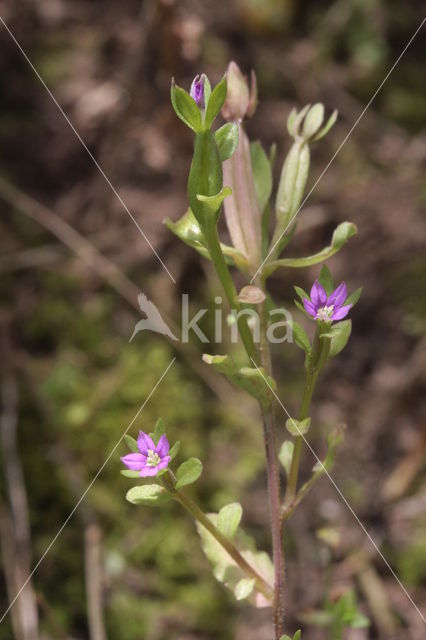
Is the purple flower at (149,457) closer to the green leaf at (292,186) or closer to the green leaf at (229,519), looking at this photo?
the green leaf at (229,519)

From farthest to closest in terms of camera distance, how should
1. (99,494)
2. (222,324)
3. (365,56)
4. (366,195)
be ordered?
1. (365,56)
2. (366,195)
3. (222,324)
4. (99,494)

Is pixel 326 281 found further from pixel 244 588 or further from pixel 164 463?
pixel 244 588

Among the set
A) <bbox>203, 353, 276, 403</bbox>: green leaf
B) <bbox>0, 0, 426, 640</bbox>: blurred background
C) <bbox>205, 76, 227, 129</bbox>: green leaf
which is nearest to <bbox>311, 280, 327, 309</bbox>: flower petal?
<bbox>203, 353, 276, 403</bbox>: green leaf

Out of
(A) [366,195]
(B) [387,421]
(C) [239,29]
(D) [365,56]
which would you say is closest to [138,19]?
(C) [239,29]

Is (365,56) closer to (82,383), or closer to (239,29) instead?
(239,29)

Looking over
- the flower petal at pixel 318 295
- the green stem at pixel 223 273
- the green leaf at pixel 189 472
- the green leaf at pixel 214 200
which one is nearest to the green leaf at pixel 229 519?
the green leaf at pixel 189 472

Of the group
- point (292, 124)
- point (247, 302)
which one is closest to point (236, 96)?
point (292, 124)

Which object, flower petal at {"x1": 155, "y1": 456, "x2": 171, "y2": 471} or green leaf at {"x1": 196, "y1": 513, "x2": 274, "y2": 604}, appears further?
green leaf at {"x1": 196, "y1": 513, "x2": 274, "y2": 604}

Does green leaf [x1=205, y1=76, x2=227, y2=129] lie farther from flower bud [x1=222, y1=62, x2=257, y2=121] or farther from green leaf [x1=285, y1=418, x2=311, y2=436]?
green leaf [x1=285, y1=418, x2=311, y2=436]
